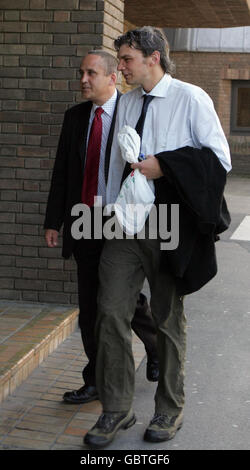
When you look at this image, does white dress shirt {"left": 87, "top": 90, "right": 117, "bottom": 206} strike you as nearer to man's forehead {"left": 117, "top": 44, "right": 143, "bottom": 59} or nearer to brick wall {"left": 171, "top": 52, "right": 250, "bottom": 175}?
man's forehead {"left": 117, "top": 44, "right": 143, "bottom": 59}

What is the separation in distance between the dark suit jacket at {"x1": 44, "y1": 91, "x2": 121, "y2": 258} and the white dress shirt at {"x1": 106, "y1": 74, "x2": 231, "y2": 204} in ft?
1.56

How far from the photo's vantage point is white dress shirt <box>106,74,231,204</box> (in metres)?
3.45

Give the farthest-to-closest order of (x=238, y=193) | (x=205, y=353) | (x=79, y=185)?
(x=238, y=193)
(x=205, y=353)
(x=79, y=185)

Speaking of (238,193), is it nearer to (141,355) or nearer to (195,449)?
(141,355)

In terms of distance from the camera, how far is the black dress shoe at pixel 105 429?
3543 mm

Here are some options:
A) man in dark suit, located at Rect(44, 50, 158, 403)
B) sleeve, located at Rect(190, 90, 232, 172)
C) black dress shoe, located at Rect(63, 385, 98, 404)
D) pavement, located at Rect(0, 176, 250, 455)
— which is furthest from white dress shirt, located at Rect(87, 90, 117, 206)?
pavement, located at Rect(0, 176, 250, 455)

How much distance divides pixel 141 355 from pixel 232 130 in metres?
16.9

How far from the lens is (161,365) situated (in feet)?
12.3

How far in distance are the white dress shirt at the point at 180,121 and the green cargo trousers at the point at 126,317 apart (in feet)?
1.59

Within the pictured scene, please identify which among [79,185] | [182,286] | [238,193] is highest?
[79,185]

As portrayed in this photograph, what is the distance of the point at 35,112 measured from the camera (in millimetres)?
5625

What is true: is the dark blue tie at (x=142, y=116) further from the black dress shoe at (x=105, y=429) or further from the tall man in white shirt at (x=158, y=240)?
the black dress shoe at (x=105, y=429)

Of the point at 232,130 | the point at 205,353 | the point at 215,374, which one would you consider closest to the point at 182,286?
the point at 215,374

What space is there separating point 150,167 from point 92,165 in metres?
0.58
